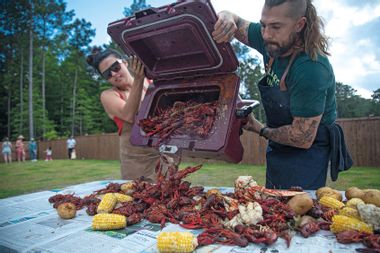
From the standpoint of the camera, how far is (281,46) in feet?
6.74

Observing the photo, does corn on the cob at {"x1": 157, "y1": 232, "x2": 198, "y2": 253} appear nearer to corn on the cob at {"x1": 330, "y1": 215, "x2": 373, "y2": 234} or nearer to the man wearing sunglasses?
corn on the cob at {"x1": 330, "y1": 215, "x2": 373, "y2": 234}

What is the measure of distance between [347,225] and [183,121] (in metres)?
1.33

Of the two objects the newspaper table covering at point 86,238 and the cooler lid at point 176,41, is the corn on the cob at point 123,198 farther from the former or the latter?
the cooler lid at point 176,41

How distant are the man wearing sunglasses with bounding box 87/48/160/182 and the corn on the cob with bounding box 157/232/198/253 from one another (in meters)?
1.74

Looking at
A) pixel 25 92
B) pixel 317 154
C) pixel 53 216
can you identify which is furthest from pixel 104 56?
pixel 25 92

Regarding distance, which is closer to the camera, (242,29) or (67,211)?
(67,211)

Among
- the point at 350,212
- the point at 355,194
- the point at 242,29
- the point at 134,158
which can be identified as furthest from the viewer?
the point at 134,158

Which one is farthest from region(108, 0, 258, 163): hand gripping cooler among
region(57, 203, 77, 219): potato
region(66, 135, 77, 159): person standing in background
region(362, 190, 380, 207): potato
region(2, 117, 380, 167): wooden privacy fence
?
region(66, 135, 77, 159): person standing in background

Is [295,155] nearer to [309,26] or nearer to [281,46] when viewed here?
[281,46]

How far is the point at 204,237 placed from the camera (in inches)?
53.0

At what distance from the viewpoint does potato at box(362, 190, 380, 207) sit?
5.27 feet

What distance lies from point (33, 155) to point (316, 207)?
80.6ft

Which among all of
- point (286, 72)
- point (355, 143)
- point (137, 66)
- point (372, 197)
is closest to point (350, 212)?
point (372, 197)

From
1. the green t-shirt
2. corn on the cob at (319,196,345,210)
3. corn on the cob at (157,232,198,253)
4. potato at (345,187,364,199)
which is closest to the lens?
corn on the cob at (157,232,198,253)
